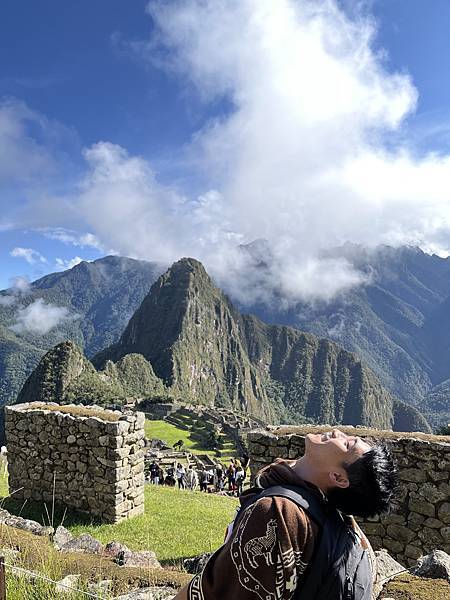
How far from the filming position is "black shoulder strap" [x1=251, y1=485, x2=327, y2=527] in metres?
2.26

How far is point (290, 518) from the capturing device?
2.19 metres

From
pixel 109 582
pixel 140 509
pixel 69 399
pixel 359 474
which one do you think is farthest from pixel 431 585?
pixel 69 399

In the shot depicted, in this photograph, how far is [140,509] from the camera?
36.4 feet

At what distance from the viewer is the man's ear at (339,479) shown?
7.95 feet

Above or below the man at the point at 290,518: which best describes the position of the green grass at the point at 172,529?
below

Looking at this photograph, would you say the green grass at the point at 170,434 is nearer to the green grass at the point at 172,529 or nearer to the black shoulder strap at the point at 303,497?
the green grass at the point at 172,529

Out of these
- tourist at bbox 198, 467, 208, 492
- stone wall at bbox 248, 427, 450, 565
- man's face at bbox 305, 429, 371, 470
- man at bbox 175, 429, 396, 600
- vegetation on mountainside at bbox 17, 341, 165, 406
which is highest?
vegetation on mountainside at bbox 17, 341, 165, 406

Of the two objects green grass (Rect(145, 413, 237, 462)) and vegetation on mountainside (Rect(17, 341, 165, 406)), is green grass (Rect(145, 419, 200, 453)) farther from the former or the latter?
vegetation on mountainside (Rect(17, 341, 165, 406))

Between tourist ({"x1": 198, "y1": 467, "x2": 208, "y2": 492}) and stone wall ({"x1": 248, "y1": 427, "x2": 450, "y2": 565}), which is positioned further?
tourist ({"x1": 198, "y1": 467, "x2": 208, "y2": 492})

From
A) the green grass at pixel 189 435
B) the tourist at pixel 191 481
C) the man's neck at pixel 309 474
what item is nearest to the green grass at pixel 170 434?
the green grass at pixel 189 435

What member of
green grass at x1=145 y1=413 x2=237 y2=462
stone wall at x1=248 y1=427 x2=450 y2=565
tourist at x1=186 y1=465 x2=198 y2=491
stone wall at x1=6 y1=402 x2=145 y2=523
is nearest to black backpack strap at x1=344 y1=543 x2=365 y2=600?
stone wall at x1=248 y1=427 x2=450 y2=565

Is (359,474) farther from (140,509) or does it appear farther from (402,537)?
(140,509)

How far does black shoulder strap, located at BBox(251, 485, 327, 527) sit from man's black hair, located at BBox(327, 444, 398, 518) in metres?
0.12

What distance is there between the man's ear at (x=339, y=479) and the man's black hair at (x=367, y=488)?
0.02 m
